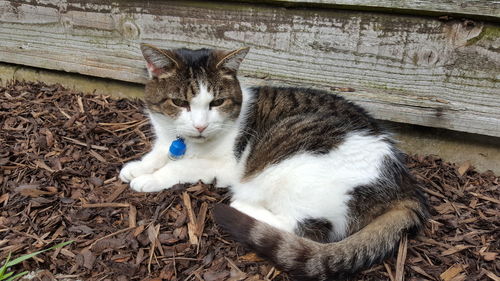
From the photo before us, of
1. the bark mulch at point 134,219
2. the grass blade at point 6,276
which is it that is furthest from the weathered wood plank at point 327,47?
the grass blade at point 6,276

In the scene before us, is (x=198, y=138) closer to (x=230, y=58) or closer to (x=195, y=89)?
(x=195, y=89)

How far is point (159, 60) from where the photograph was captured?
2176mm

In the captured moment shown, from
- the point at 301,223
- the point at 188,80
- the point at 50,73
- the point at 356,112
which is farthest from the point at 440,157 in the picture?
the point at 50,73

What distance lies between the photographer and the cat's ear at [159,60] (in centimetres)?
211

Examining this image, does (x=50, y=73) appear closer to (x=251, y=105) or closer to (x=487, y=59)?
(x=251, y=105)

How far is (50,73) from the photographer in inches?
140

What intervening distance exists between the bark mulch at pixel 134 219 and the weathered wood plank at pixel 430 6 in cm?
97

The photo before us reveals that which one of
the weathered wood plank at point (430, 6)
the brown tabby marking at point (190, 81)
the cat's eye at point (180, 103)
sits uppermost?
the weathered wood plank at point (430, 6)

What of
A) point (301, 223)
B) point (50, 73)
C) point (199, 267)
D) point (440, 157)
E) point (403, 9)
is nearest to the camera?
point (199, 267)

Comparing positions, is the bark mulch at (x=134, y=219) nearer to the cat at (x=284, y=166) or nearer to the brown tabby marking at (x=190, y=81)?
the cat at (x=284, y=166)

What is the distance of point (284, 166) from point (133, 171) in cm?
91

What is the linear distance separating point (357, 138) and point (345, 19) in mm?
928

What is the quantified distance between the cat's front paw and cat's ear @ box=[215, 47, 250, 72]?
744 mm

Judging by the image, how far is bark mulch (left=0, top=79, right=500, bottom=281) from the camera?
1.78m
